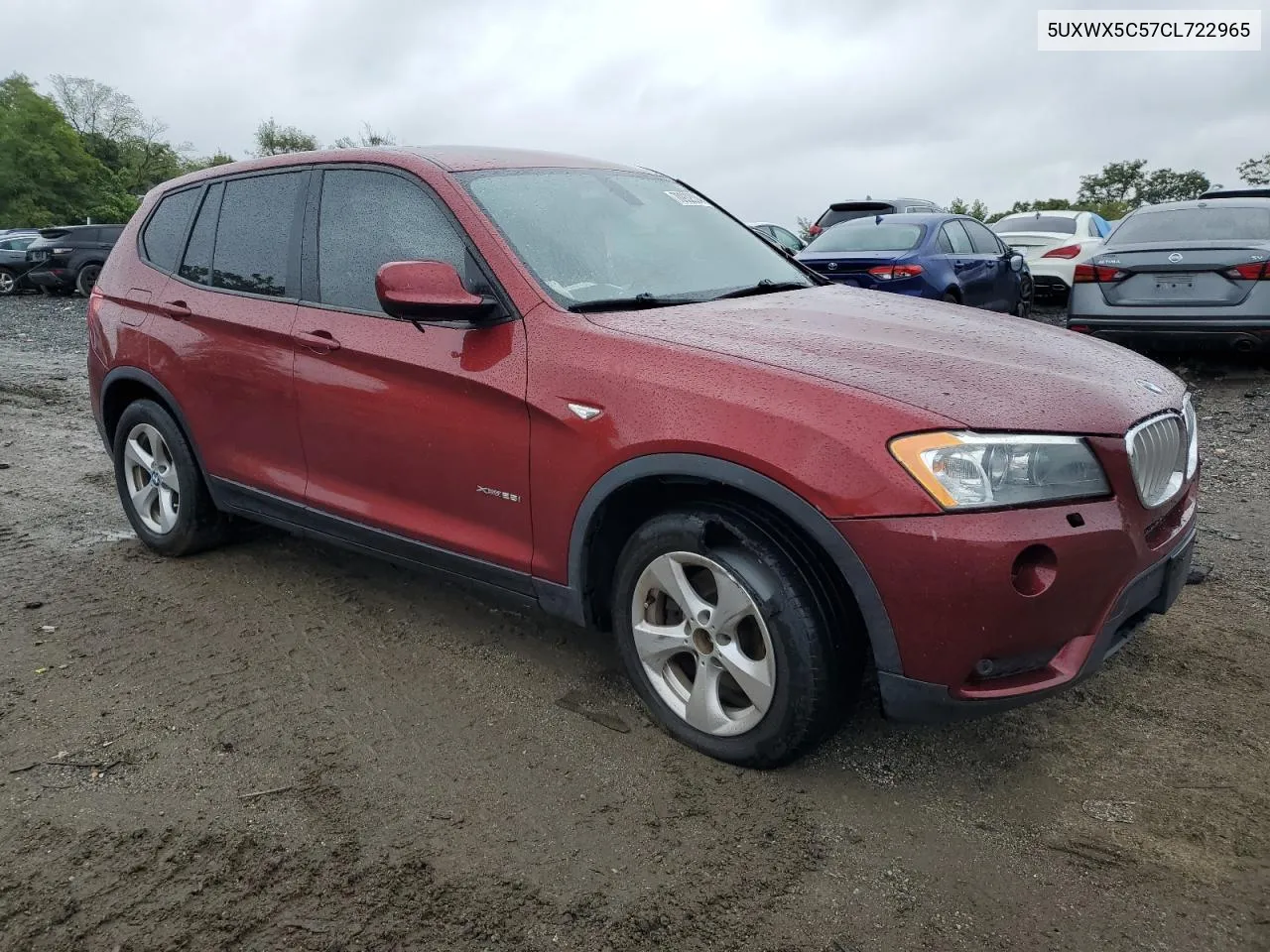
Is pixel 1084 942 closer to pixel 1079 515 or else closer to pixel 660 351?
pixel 1079 515

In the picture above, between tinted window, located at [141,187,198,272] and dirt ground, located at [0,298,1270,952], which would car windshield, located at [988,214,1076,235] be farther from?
tinted window, located at [141,187,198,272]

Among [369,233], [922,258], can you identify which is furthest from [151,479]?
[922,258]

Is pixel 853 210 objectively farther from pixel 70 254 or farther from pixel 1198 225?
pixel 70 254

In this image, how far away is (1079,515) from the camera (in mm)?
2430

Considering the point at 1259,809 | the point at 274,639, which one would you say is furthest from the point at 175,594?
the point at 1259,809

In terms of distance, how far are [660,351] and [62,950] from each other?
1.99m

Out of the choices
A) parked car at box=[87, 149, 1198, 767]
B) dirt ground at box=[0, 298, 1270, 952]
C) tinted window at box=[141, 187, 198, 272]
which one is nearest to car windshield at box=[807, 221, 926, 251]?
parked car at box=[87, 149, 1198, 767]

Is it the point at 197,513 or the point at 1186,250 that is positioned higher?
the point at 1186,250

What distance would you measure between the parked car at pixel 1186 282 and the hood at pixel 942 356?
199 inches

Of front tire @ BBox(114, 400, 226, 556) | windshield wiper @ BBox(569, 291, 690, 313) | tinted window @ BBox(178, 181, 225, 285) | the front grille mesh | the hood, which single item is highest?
tinted window @ BBox(178, 181, 225, 285)

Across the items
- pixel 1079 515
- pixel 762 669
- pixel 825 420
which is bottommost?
pixel 762 669

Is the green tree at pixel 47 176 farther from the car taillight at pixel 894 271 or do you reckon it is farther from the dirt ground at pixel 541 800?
the dirt ground at pixel 541 800

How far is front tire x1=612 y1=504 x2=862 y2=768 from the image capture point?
2.62 m

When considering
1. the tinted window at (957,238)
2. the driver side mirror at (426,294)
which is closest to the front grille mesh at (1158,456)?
the driver side mirror at (426,294)
